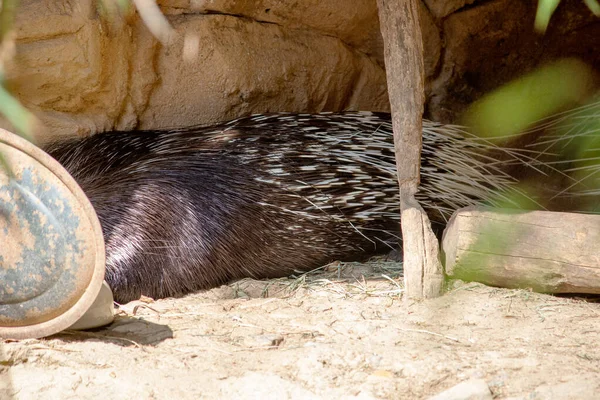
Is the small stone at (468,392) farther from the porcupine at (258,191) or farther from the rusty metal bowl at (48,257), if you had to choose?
the porcupine at (258,191)

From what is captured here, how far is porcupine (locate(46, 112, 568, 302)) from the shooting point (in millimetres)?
3145

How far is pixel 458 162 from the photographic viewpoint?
3248 millimetres

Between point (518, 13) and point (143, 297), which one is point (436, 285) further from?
point (518, 13)

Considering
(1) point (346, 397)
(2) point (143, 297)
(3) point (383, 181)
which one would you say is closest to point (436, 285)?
(3) point (383, 181)

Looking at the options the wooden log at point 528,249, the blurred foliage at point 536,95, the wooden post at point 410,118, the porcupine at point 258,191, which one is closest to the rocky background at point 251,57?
the blurred foliage at point 536,95

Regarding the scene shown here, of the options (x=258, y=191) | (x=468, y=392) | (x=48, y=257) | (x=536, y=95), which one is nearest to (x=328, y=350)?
(x=468, y=392)

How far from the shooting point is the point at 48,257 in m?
2.07

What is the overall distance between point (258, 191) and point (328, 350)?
49.3 inches

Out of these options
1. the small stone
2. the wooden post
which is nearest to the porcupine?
the wooden post

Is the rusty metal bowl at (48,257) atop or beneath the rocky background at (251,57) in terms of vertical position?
beneath

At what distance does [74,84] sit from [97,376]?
5.92 feet

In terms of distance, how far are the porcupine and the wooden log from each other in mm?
504

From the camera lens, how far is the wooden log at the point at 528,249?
253cm

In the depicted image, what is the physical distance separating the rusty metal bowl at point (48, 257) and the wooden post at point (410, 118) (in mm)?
1244
